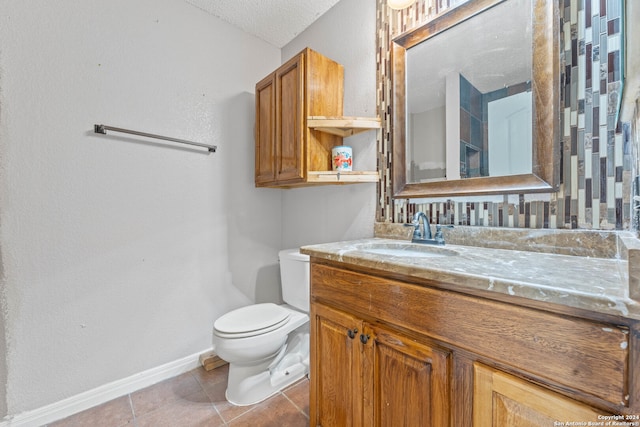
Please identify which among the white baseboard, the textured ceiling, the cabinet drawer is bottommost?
the white baseboard

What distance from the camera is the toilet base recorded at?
4.73 ft

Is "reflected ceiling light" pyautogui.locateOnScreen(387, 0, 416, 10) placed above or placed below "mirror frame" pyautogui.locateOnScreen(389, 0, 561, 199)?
above

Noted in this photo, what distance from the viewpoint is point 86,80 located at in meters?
1.41

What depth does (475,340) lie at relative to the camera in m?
0.64

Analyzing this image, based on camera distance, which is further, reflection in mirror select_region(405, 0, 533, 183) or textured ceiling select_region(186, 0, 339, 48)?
textured ceiling select_region(186, 0, 339, 48)

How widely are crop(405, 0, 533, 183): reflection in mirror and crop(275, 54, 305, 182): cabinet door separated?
60cm

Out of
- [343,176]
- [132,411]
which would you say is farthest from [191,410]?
[343,176]

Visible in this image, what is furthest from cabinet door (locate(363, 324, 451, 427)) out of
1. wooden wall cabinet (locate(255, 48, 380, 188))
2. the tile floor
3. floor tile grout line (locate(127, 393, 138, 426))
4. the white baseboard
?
the white baseboard

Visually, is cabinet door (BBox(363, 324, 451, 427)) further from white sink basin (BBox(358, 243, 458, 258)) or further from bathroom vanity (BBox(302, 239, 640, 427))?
white sink basin (BBox(358, 243, 458, 258))

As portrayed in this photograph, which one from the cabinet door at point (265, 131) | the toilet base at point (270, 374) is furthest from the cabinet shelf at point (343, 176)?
the toilet base at point (270, 374)

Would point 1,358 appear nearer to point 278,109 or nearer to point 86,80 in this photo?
point 86,80

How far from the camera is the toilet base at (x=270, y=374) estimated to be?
1.44 meters

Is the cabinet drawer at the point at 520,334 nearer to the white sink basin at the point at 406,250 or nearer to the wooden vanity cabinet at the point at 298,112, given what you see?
the white sink basin at the point at 406,250

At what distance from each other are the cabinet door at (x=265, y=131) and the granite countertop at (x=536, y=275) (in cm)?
105
